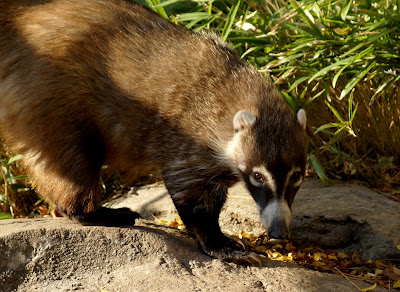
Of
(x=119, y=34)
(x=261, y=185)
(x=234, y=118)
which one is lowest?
(x=261, y=185)

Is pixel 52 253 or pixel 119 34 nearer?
pixel 52 253

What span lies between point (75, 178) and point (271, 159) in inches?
53.7

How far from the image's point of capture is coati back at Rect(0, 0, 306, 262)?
400cm

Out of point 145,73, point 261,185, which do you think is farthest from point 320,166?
point 145,73

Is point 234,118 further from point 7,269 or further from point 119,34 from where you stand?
point 7,269

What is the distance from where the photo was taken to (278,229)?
3.68 meters

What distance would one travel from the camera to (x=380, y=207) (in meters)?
4.91

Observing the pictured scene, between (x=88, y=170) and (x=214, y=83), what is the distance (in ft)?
3.51

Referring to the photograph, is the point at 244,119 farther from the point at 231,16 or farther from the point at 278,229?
the point at 231,16

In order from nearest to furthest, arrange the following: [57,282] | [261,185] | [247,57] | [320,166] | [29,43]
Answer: [57,282] → [261,185] → [29,43] → [320,166] → [247,57]

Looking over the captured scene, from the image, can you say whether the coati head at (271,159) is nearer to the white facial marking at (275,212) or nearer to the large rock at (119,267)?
the white facial marking at (275,212)

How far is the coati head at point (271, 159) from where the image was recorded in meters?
3.72

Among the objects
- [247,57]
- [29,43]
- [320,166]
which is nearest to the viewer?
[29,43]

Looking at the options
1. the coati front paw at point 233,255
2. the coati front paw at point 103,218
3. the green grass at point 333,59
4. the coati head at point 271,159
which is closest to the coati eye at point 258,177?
the coati head at point 271,159
